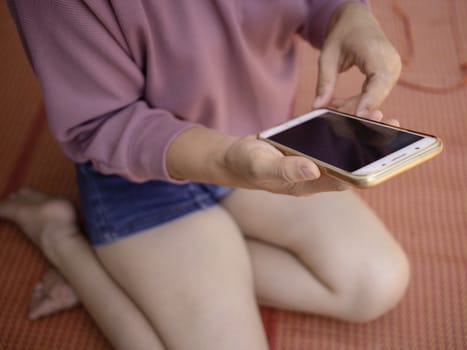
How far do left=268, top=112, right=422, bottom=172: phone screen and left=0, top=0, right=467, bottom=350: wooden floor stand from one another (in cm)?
30

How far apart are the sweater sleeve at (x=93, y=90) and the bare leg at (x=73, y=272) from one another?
0.17 metres

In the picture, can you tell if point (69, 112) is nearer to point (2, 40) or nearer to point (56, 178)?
point (56, 178)

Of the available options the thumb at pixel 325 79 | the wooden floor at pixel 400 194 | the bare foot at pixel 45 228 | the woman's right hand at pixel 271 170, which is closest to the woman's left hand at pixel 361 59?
the thumb at pixel 325 79

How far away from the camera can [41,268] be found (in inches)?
28.0

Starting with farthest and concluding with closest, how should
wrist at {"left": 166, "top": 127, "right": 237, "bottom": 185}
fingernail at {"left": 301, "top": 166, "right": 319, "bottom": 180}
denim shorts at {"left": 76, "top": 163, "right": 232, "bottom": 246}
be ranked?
denim shorts at {"left": 76, "top": 163, "right": 232, "bottom": 246}
wrist at {"left": 166, "top": 127, "right": 237, "bottom": 185}
fingernail at {"left": 301, "top": 166, "right": 319, "bottom": 180}

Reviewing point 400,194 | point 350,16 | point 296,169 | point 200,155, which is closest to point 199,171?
point 200,155

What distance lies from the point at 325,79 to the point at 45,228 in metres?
0.48

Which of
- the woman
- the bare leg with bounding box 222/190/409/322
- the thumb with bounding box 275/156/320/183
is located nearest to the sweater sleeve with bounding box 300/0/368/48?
the woman

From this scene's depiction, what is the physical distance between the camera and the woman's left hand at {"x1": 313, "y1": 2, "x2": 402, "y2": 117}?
47 centimetres

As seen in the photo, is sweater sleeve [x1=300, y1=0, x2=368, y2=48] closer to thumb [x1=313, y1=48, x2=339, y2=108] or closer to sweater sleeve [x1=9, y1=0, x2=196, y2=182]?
thumb [x1=313, y1=48, x2=339, y2=108]

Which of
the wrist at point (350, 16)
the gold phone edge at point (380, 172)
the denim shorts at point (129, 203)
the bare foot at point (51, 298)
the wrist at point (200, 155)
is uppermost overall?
the wrist at point (350, 16)

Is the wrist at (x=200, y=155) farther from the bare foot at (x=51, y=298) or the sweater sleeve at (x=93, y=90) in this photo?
the bare foot at (x=51, y=298)

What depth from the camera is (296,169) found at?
1.12ft

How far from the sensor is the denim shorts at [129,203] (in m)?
0.55
